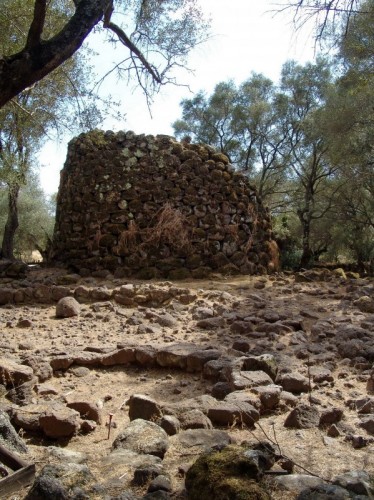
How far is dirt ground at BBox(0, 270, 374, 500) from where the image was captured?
2982 mm

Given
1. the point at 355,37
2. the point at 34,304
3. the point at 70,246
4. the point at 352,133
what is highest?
the point at 355,37

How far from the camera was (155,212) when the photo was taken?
964 centimetres

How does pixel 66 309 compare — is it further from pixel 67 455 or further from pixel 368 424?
pixel 368 424

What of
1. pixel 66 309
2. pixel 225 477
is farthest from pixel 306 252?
pixel 225 477

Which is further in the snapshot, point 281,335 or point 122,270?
point 122,270

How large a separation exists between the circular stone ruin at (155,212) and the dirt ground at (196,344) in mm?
766

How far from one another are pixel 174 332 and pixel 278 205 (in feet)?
52.9

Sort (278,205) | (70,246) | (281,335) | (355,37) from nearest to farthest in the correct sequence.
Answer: (281,335), (70,246), (355,37), (278,205)

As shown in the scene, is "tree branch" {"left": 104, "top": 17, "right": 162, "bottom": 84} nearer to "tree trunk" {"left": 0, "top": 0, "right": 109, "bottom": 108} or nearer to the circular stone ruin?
"tree trunk" {"left": 0, "top": 0, "right": 109, "bottom": 108}

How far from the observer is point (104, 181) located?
32.2 ft

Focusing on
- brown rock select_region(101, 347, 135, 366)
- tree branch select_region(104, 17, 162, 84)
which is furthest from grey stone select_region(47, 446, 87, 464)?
tree branch select_region(104, 17, 162, 84)

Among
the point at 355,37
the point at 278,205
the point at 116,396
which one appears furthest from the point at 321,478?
the point at 278,205

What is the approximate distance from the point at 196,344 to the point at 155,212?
15.3 ft

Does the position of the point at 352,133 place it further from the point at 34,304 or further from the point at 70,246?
the point at 34,304
